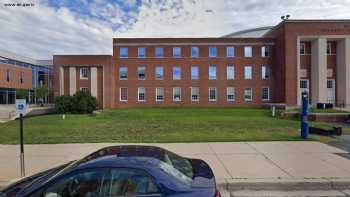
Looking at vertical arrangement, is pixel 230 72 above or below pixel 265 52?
below

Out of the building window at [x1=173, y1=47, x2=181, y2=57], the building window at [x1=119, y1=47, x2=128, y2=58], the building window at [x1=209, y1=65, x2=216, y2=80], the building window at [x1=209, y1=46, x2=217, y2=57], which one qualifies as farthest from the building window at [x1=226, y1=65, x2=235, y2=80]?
the building window at [x1=119, y1=47, x2=128, y2=58]

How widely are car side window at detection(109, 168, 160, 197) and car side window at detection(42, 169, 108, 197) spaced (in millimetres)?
131

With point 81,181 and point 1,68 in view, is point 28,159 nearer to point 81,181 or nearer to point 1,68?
point 81,181

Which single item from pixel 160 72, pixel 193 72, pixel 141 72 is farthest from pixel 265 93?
pixel 141 72

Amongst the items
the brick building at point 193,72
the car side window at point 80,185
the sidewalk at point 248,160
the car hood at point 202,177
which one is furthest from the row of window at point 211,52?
the car side window at point 80,185

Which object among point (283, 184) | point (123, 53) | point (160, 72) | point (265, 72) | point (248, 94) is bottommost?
point (283, 184)

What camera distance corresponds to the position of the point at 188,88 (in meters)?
39.2

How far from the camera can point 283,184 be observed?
541 centimetres

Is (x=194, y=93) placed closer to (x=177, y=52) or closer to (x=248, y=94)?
(x=177, y=52)

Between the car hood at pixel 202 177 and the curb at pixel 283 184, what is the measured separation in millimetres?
2021

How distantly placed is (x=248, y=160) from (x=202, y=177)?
451cm

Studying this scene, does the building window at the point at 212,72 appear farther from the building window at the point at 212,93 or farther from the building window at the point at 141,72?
the building window at the point at 141,72

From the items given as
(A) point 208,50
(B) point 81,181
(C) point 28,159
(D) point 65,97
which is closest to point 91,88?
(D) point 65,97

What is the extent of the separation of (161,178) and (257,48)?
130 ft
